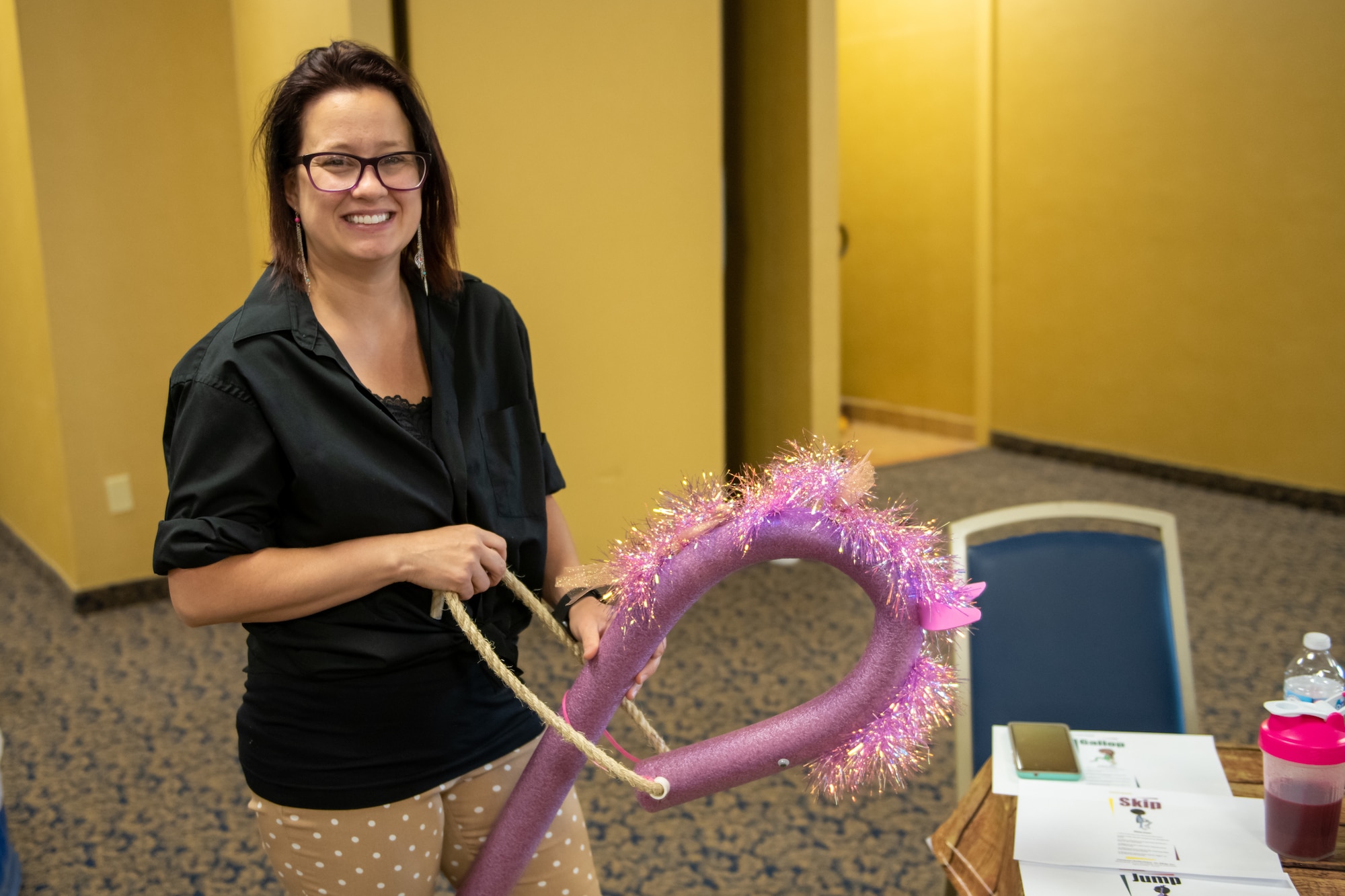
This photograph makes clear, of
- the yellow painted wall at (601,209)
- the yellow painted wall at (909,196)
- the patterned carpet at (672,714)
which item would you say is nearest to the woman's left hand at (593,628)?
the patterned carpet at (672,714)

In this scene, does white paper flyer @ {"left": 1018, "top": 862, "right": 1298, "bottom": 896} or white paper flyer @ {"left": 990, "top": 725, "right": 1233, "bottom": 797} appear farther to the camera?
white paper flyer @ {"left": 990, "top": 725, "right": 1233, "bottom": 797}

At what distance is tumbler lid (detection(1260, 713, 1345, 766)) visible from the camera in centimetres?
120

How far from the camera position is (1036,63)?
6027mm

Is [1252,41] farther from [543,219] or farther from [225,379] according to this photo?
[225,379]

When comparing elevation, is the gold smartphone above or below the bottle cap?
below

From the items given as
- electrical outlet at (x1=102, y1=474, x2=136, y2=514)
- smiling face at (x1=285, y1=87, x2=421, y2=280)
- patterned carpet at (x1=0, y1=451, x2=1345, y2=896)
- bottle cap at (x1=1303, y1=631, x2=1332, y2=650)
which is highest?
smiling face at (x1=285, y1=87, x2=421, y2=280)

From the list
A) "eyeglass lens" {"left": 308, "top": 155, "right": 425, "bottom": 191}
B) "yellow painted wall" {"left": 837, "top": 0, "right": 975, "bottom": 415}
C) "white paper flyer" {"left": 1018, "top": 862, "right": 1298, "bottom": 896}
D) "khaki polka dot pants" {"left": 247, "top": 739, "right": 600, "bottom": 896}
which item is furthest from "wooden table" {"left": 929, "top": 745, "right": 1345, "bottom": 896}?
"yellow painted wall" {"left": 837, "top": 0, "right": 975, "bottom": 415}

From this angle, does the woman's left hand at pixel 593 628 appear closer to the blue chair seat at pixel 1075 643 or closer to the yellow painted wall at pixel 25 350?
the blue chair seat at pixel 1075 643

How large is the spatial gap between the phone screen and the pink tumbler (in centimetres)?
25

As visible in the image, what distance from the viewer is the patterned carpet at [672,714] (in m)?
2.52

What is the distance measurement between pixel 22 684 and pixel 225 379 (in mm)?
3024

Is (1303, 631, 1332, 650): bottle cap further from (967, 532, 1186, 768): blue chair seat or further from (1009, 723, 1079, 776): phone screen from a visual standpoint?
(967, 532, 1186, 768): blue chair seat

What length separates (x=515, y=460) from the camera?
4.46ft

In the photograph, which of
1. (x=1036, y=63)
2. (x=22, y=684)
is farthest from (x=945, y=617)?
(x=1036, y=63)
